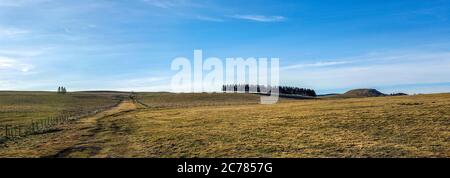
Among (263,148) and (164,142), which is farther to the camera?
(164,142)

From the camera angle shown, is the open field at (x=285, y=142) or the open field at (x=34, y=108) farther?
the open field at (x=34, y=108)

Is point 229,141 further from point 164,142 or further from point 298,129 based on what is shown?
point 298,129

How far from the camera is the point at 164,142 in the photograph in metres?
30.8

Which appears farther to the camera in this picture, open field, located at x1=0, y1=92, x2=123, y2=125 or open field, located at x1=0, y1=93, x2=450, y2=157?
open field, located at x1=0, y1=92, x2=123, y2=125

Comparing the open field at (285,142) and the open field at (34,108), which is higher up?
the open field at (285,142)

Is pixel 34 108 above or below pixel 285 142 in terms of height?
below

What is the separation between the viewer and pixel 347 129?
34906 mm

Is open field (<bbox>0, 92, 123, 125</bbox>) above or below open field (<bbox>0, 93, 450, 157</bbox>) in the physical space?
below

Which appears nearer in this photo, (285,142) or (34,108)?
(285,142)

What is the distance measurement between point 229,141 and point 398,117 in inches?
752
